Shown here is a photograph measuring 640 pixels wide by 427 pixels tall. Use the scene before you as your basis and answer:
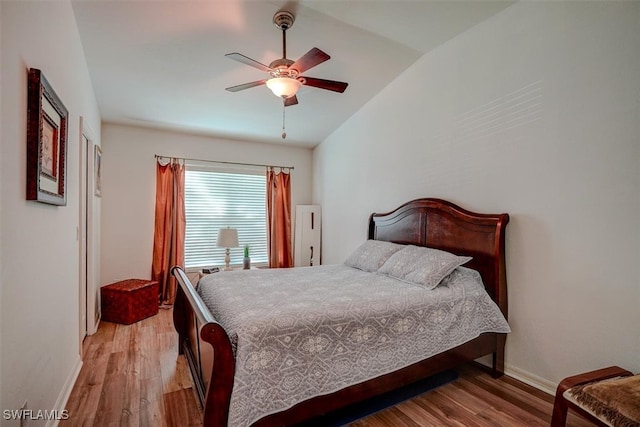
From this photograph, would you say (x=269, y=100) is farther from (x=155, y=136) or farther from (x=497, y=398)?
(x=497, y=398)

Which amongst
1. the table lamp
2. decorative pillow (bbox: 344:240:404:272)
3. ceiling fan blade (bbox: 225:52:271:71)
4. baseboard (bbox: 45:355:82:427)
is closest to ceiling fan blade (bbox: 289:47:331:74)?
ceiling fan blade (bbox: 225:52:271:71)

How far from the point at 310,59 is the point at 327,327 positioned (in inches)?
70.8

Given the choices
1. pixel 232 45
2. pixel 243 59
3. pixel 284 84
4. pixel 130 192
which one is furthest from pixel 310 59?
pixel 130 192

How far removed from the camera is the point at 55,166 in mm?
1767

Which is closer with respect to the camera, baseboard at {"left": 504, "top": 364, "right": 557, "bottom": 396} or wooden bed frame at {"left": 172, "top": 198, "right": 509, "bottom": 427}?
wooden bed frame at {"left": 172, "top": 198, "right": 509, "bottom": 427}

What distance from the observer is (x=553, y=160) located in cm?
221

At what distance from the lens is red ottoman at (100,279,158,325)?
3.51 m

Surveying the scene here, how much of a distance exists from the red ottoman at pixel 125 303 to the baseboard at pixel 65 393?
3.48 feet

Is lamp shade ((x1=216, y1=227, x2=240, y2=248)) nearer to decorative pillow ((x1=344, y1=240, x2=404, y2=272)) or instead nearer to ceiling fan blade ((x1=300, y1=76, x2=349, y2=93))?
decorative pillow ((x1=344, y1=240, x2=404, y2=272))

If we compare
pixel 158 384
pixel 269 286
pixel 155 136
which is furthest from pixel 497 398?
pixel 155 136

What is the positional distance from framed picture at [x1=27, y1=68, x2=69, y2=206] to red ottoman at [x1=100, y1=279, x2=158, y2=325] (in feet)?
6.42

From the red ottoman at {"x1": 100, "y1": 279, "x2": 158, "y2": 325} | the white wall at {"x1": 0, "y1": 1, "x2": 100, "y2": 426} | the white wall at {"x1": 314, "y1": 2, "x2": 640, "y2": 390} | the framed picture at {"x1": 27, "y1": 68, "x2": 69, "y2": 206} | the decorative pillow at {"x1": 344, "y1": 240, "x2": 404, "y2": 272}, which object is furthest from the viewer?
the red ottoman at {"x1": 100, "y1": 279, "x2": 158, "y2": 325}

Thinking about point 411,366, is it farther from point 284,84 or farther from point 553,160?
point 284,84

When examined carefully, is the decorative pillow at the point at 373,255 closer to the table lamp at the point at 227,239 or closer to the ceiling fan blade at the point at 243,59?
the table lamp at the point at 227,239
